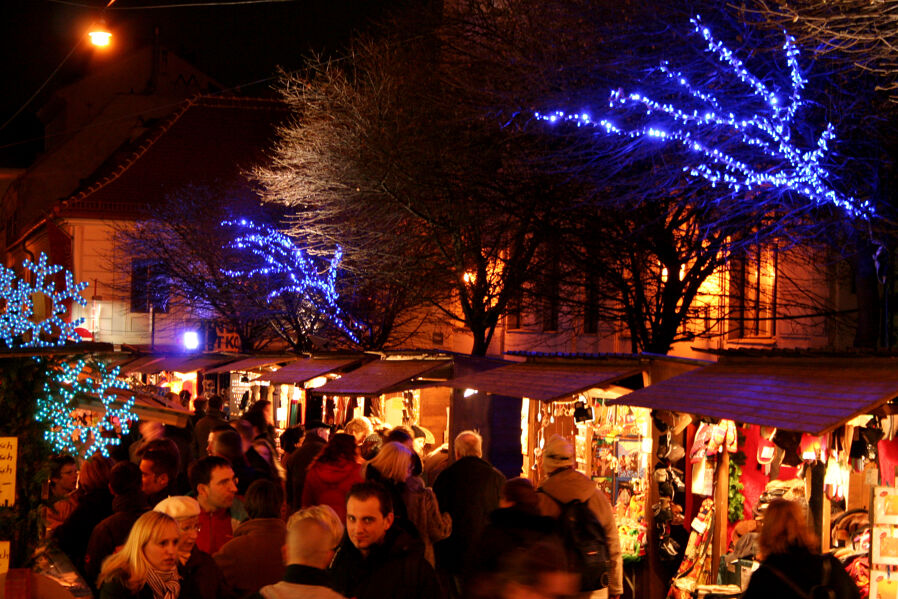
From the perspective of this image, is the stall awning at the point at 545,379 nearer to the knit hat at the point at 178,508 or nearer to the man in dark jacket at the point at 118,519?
the man in dark jacket at the point at 118,519

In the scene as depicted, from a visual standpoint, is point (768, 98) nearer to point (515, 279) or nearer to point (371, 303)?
point (515, 279)

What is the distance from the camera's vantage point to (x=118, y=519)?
683 centimetres

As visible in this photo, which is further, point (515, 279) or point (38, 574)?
point (515, 279)

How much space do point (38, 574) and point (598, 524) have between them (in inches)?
144

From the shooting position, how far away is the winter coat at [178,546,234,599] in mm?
5406

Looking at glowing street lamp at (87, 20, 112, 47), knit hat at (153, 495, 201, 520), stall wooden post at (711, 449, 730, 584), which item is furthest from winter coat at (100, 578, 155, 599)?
glowing street lamp at (87, 20, 112, 47)

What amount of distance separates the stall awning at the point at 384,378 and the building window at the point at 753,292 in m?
5.69

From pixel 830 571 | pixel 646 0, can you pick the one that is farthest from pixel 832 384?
pixel 646 0

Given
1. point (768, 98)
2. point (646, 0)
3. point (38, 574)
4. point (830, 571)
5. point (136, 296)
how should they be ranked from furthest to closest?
point (136, 296)
point (646, 0)
point (768, 98)
point (38, 574)
point (830, 571)

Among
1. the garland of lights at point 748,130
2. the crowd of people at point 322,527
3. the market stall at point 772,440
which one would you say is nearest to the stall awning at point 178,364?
the garland of lights at point 748,130

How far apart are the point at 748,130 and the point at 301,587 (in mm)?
9759

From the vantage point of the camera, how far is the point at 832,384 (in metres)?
7.89

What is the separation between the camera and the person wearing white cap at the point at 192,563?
542cm

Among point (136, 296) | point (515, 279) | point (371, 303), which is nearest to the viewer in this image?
point (515, 279)
